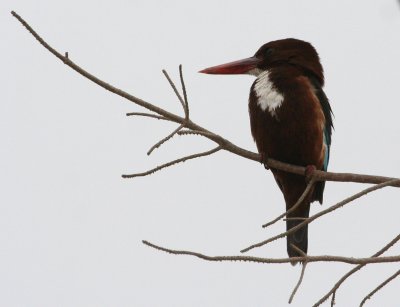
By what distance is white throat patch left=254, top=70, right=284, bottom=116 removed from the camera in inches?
166

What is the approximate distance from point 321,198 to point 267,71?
2.87 ft

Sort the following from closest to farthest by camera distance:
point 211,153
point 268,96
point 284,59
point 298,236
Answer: point 211,153
point 268,96
point 284,59
point 298,236

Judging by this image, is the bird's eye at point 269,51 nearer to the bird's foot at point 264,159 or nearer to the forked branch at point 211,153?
the bird's foot at point 264,159

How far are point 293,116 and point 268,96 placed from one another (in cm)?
19

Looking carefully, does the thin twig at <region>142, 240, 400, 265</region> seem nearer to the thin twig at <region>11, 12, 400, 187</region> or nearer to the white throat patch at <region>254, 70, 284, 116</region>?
the thin twig at <region>11, 12, 400, 187</region>

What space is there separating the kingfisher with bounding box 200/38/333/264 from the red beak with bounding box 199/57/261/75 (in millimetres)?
116

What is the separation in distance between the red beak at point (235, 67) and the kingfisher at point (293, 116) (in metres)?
0.12

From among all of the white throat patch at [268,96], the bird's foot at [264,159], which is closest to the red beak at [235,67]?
the white throat patch at [268,96]

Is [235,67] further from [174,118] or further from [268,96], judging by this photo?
[174,118]

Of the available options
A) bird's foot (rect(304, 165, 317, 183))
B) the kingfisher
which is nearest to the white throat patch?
the kingfisher

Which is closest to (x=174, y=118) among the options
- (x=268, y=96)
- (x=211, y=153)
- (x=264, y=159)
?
(x=211, y=153)

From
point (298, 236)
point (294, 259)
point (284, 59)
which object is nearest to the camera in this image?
point (294, 259)

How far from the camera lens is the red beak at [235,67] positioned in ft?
16.0

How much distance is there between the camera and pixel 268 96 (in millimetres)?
4273
